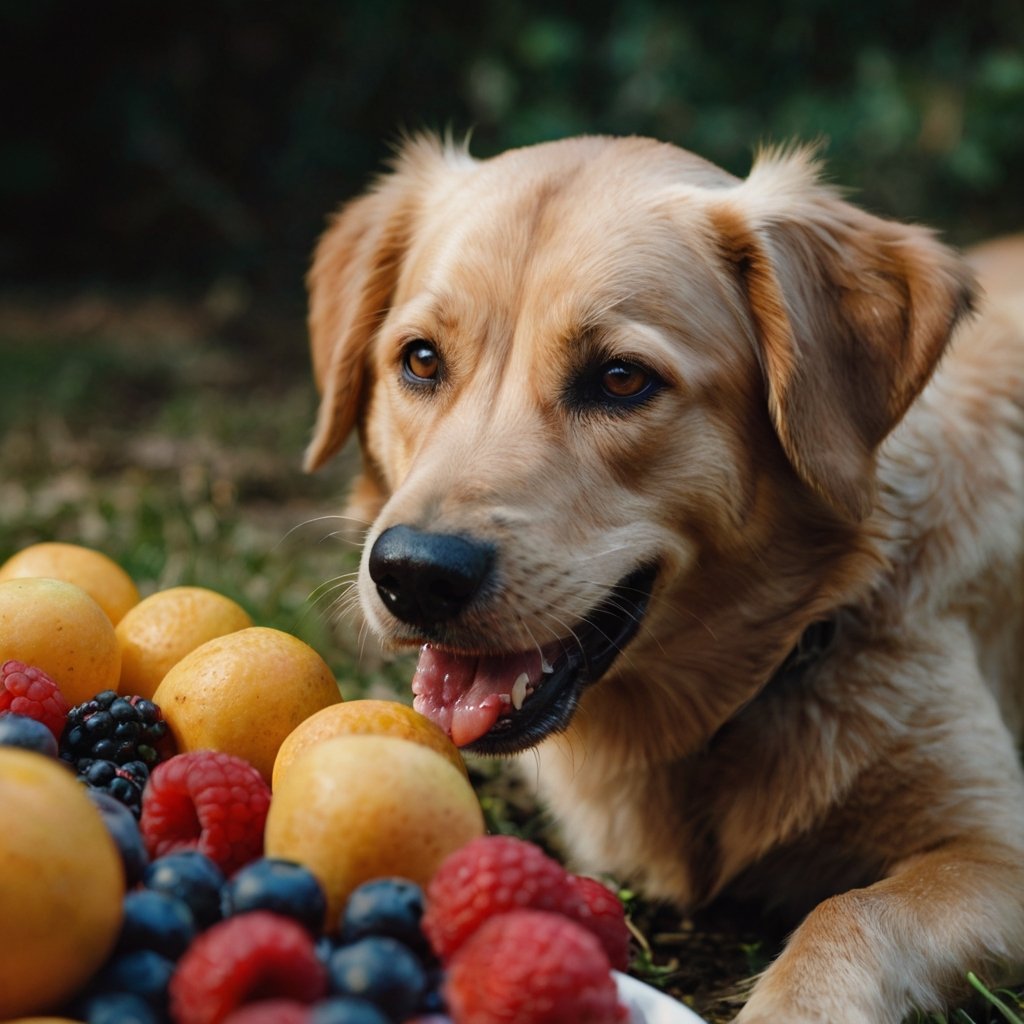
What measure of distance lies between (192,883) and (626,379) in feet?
4.05

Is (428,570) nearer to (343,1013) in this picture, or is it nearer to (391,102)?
(343,1013)

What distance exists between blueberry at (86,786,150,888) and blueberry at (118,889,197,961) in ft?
0.28

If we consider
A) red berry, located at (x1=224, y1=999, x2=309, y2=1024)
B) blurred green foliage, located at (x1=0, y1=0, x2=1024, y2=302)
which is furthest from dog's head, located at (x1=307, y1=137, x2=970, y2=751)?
blurred green foliage, located at (x1=0, y1=0, x2=1024, y2=302)

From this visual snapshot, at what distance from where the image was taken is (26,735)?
166 centimetres

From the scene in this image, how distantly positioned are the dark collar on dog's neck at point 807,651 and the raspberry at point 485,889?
1170mm

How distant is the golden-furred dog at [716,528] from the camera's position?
212 cm

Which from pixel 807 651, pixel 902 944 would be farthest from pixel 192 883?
pixel 807 651

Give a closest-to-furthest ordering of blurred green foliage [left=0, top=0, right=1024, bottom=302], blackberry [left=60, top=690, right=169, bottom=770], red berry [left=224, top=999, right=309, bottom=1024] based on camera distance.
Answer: red berry [left=224, top=999, right=309, bottom=1024] < blackberry [left=60, top=690, right=169, bottom=770] < blurred green foliage [left=0, top=0, right=1024, bottom=302]

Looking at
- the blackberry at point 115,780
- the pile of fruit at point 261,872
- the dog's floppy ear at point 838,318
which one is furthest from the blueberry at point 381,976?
the dog's floppy ear at point 838,318

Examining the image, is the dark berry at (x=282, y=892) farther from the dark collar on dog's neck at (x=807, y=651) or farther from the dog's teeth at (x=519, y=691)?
the dark collar on dog's neck at (x=807, y=651)

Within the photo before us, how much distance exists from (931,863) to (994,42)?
6.60 metres

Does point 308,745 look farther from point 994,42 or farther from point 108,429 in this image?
point 994,42

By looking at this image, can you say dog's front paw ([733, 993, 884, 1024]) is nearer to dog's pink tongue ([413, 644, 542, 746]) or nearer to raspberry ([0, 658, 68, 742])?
dog's pink tongue ([413, 644, 542, 746])

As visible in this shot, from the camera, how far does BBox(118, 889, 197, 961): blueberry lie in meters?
1.39
